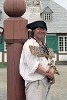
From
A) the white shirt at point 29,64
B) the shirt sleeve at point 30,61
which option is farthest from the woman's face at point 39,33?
the shirt sleeve at point 30,61

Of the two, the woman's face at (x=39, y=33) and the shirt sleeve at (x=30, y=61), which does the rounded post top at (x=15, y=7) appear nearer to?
the woman's face at (x=39, y=33)

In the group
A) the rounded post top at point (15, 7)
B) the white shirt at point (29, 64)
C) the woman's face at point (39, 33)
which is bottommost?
the white shirt at point (29, 64)

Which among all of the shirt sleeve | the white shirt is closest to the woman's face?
the white shirt

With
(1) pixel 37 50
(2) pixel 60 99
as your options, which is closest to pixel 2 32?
(1) pixel 37 50

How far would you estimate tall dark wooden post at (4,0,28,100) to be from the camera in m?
3.09

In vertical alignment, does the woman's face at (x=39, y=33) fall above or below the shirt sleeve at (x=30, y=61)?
above

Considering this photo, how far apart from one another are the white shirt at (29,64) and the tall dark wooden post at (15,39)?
0.44ft

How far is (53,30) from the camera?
2831 cm

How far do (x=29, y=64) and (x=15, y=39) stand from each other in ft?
1.07

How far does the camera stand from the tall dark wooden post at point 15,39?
10.1ft

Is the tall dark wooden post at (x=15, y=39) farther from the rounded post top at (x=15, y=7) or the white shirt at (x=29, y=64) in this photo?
the white shirt at (x=29, y=64)

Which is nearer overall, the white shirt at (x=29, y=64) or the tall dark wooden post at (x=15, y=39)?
the white shirt at (x=29, y=64)

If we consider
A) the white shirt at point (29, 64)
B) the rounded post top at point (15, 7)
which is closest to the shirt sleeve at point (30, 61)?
the white shirt at point (29, 64)

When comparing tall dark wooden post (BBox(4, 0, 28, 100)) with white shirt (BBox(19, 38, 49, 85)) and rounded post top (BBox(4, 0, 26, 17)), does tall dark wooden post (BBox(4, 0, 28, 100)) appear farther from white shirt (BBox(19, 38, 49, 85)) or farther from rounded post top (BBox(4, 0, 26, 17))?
white shirt (BBox(19, 38, 49, 85))
